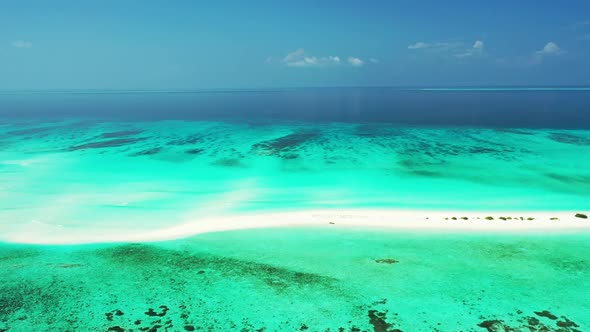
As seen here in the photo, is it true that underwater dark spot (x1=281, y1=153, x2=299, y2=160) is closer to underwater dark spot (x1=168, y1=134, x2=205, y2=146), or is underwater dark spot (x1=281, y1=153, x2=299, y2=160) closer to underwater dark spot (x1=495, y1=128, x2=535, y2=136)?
underwater dark spot (x1=168, y1=134, x2=205, y2=146)

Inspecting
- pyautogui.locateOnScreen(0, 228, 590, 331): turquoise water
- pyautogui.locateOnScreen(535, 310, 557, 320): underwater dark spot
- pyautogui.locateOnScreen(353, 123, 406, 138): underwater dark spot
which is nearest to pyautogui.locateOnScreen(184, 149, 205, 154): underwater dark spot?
pyautogui.locateOnScreen(353, 123, 406, 138): underwater dark spot

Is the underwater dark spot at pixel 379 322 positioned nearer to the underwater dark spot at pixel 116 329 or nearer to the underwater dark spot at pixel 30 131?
the underwater dark spot at pixel 116 329

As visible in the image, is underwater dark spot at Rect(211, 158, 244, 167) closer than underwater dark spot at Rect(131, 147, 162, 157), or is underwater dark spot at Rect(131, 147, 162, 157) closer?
underwater dark spot at Rect(211, 158, 244, 167)

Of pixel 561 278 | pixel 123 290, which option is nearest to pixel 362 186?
pixel 561 278

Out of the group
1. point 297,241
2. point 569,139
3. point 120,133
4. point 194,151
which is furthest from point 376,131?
point 297,241

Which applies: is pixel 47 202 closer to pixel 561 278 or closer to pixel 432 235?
pixel 432 235

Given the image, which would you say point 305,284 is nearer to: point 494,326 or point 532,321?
point 494,326

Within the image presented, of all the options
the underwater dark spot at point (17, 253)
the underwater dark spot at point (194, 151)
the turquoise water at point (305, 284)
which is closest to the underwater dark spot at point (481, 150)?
the turquoise water at point (305, 284)
